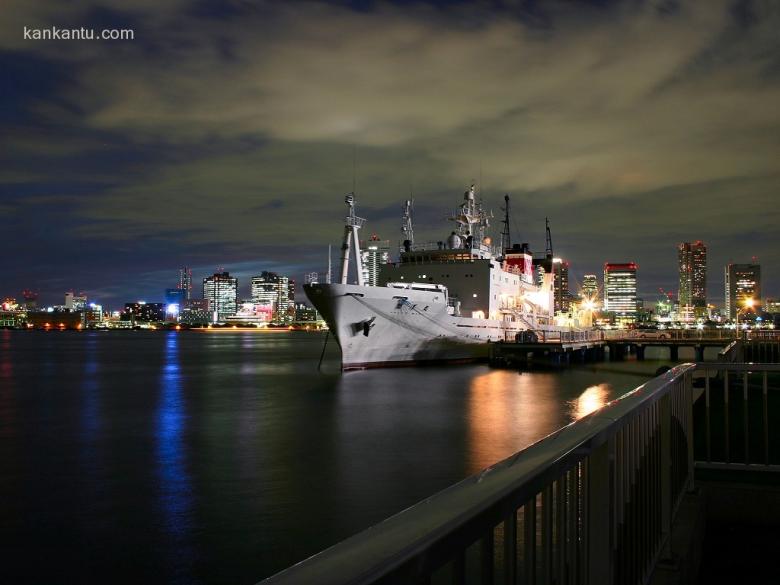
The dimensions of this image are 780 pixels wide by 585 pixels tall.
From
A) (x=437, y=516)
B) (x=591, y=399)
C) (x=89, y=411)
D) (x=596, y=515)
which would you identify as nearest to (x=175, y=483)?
(x=596, y=515)

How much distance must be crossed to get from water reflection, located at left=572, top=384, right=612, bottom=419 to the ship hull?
39.3ft

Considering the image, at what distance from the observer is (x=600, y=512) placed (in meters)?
3.17

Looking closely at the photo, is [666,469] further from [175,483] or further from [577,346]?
[577,346]

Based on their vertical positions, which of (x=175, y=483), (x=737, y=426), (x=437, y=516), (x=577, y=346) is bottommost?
(x=175, y=483)

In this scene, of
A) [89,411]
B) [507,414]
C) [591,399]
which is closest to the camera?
[507,414]

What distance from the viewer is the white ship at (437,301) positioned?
42619 mm

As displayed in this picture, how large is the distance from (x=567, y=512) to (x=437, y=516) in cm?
158

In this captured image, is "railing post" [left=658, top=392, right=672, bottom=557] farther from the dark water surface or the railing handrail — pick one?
the dark water surface

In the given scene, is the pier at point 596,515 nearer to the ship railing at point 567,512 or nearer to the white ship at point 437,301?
the ship railing at point 567,512

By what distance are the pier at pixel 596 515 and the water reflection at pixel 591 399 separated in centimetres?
2098

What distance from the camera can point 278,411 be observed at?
3070 centimetres

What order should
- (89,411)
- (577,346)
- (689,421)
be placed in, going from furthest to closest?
(577,346), (89,411), (689,421)

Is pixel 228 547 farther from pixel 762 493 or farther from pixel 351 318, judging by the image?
pixel 351 318

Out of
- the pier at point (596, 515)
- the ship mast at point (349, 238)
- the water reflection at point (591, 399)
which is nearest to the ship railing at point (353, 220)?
the ship mast at point (349, 238)
